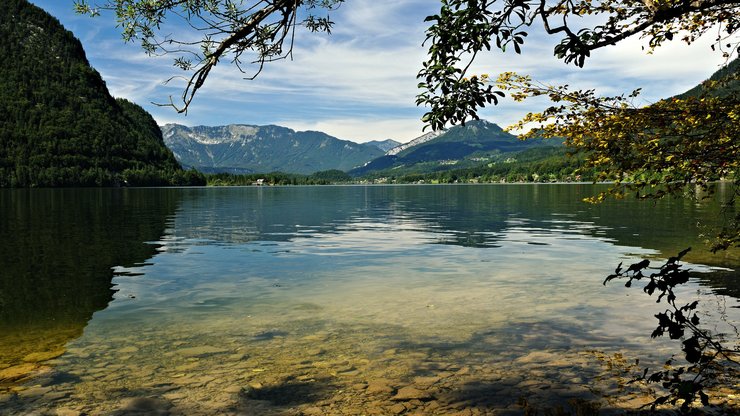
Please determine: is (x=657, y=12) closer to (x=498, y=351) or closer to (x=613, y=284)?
(x=498, y=351)

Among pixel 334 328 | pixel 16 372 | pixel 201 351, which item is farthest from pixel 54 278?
pixel 334 328

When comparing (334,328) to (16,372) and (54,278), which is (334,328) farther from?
(54,278)

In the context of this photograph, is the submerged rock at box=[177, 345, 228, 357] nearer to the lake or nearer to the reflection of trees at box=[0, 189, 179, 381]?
the lake

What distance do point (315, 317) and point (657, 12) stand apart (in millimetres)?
13803

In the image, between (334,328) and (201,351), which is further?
(334,328)

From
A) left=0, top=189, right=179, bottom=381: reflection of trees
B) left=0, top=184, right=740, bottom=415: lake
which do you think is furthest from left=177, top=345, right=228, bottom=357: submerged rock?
left=0, top=189, right=179, bottom=381: reflection of trees

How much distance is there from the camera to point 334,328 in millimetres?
16812

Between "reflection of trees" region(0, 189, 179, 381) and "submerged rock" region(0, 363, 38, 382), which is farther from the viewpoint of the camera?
"reflection of trees" region(0, 189, 179, 381)

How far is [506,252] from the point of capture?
114 feet

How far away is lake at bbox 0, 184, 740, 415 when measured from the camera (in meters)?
11.1

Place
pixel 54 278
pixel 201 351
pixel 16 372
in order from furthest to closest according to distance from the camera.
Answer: pixel 54 278 < pixel 201 351 < pixel 16 372

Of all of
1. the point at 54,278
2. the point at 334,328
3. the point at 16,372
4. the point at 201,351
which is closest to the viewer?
the point at 16,372

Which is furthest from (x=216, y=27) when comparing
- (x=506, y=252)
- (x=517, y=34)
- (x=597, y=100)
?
(x=506, y=252)

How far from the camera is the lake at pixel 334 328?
36.4ft
